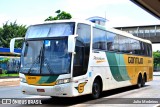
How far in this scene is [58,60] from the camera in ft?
37.5

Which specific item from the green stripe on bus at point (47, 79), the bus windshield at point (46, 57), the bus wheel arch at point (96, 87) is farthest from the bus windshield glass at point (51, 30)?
the bus wheel arch at point (96, 87)

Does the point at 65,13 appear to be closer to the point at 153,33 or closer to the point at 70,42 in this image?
the point at 153,33

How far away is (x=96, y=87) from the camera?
1345cm

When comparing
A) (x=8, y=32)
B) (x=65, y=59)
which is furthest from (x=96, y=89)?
(x=8, y=32)

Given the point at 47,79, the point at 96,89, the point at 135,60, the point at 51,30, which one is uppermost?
the point at 51,30

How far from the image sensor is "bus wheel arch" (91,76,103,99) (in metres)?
13.2

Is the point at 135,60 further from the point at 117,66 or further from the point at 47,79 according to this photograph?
the point at 47,79

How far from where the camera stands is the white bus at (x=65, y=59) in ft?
37.0

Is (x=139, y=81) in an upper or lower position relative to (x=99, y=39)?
lower

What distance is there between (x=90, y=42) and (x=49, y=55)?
6.60 feet

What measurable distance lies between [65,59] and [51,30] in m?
1.44

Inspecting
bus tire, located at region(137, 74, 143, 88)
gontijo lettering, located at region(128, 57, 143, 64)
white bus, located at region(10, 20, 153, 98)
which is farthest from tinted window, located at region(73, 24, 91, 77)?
bus tire, located at region(137, 74, 143, 88)

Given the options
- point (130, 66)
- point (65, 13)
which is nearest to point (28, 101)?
point (130, 66)

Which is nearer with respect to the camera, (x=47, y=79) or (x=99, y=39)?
(x=47, y=79)
